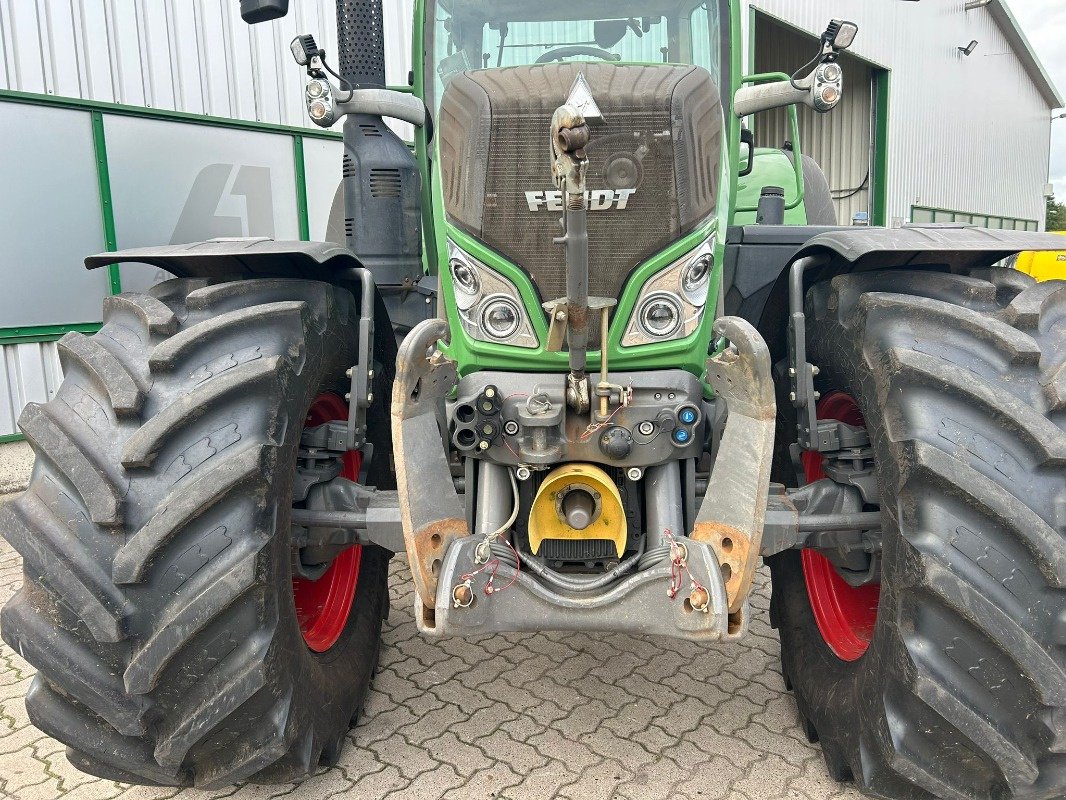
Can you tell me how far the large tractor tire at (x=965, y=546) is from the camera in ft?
5.83

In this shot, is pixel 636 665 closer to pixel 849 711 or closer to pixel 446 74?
pixel 849 711

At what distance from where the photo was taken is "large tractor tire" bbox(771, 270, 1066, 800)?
1.78 m

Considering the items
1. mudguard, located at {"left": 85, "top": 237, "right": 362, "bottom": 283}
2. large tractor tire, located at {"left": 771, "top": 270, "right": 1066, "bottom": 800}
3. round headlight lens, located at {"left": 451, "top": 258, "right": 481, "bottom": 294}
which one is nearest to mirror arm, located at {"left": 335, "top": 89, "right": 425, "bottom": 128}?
mudguard, located at {"left": 85, "top": 237, "right": 362, "bottom": 283}

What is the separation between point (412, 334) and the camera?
205 centimetres

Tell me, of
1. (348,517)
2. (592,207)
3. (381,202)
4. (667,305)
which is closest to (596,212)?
(592,207)

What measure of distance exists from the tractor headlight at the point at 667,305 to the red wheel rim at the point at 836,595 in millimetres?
524

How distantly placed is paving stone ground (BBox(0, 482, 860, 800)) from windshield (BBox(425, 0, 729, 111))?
2109mm

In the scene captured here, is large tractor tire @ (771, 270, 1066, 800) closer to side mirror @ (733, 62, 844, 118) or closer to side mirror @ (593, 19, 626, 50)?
side mirror @ (733, 62, 844, 118)

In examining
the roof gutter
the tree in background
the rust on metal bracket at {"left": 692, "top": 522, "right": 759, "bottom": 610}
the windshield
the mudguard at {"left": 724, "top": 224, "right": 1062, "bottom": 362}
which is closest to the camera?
the rust on metal bracket at {"left": 692, "top": 522, "right": 759, "bottom": 610}

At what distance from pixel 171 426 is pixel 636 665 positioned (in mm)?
1956

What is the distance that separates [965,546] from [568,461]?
0.97 m

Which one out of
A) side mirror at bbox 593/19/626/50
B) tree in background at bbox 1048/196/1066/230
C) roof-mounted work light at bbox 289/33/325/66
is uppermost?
tree in background at bbox 1048/196/1066/230

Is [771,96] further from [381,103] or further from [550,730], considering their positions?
[550,730]

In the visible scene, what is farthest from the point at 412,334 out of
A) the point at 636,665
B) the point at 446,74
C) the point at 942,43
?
the point at 942,43
